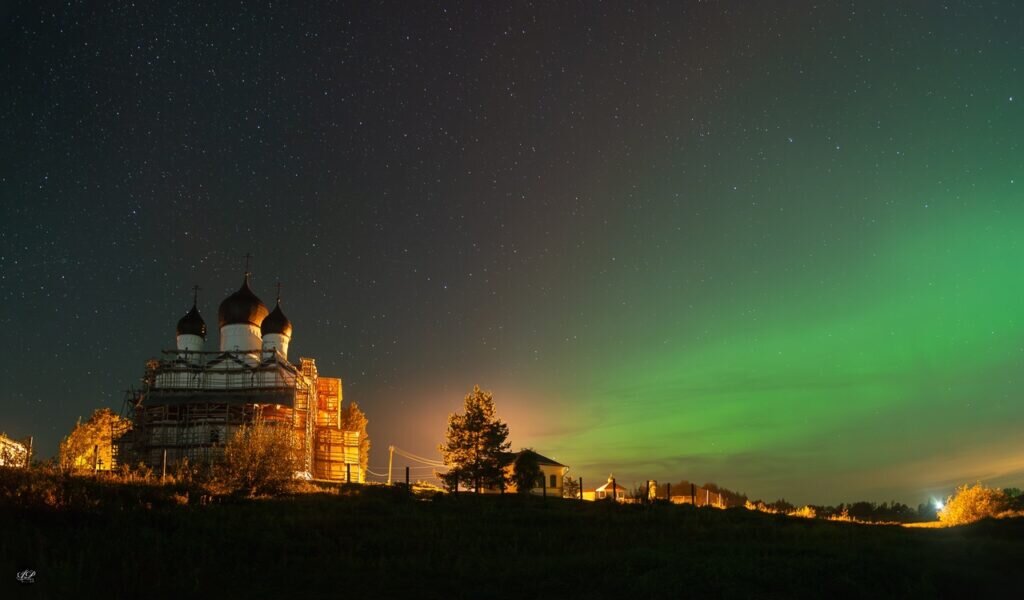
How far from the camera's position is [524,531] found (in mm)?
25328

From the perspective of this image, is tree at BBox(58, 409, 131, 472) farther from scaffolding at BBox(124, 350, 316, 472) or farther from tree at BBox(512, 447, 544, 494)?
tree at BBox(512, 447, 544, 494)

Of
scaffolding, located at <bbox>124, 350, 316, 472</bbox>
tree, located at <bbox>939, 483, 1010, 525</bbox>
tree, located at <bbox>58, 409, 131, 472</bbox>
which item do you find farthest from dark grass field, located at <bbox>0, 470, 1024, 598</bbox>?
tree, located at <bbox>58, 409, 131, 472</bbox>

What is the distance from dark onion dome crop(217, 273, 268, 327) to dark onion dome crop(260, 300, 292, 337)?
510mm

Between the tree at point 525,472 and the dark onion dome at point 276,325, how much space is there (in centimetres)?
2566

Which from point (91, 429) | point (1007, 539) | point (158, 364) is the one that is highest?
point (158, 364)

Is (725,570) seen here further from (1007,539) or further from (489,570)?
(1007,539)

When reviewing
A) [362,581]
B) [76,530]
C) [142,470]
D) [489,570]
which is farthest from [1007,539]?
[142,470]

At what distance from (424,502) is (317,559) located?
1589cm

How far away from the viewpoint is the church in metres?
55.1

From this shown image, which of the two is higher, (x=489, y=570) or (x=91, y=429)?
(x=91, y=429)

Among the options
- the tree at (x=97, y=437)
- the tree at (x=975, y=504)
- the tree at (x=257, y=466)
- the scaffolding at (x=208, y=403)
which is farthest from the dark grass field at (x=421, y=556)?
the tree at (x=97, y=437)

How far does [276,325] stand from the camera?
221 feet

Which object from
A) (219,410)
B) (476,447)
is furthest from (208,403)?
(476,447)

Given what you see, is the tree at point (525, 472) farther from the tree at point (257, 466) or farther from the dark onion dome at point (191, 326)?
the dark onion dome at point (191, 326)
